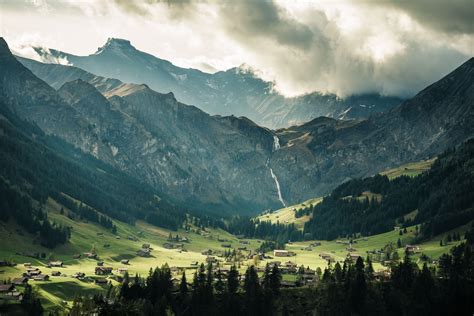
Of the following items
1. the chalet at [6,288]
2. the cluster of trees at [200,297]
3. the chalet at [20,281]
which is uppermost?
the cluster of trees at [200,297]

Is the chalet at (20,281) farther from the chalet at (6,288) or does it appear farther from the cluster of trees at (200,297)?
the cluster of trees at (200,297)

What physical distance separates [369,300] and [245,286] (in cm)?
3974

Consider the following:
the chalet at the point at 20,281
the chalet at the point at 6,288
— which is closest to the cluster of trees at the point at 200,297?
the chalet at the point at 6,288

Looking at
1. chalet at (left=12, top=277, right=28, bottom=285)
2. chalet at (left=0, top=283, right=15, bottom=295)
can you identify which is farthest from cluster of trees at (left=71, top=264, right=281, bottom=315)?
chalet at (left=12, top=277, right=28, bottom=285)

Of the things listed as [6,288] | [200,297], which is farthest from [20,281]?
[200,297]

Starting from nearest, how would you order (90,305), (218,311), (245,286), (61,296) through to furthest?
(90,305), (218,311), (245,286), (61,296)

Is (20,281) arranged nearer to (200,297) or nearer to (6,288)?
(6,288)

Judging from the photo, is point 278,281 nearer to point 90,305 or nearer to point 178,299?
point 178,299

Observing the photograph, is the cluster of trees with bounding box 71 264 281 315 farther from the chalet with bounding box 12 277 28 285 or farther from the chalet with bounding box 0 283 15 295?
the chalet with bounding box 12 277 28 285

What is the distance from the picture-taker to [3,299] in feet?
570

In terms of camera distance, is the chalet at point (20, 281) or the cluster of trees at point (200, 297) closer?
the cluster of trees at point (200, 297)

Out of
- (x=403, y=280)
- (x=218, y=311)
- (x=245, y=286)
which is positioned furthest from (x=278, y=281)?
(x=403, y=280)

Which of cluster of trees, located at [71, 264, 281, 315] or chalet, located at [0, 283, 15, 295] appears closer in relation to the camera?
cluster of trees, located at [71, 264, 281, 315]

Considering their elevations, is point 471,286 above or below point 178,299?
above
